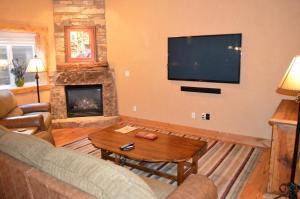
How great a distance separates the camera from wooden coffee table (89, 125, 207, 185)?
2.66 metres

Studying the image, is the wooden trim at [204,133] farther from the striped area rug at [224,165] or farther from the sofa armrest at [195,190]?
the sofa armrest at [195,190]

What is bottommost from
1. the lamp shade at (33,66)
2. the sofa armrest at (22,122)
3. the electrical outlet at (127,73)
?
the sofa armrest at (22,122)

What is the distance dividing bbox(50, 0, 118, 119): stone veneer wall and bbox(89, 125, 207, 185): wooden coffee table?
2.22m

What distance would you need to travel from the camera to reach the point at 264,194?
2699 millimetres

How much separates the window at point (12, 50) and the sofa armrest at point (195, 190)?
14.8 feet

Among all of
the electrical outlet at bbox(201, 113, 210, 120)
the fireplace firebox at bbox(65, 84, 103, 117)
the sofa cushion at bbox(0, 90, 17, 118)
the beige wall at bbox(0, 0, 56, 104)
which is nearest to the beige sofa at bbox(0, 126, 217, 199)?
the sofa cushion at bbox(0, 90, 17, 118)

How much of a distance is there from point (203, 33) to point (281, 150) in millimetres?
2452

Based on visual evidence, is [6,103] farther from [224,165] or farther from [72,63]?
[224,165]

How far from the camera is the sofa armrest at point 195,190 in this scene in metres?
1.50

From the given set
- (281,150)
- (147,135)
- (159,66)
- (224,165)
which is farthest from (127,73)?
(281,150)

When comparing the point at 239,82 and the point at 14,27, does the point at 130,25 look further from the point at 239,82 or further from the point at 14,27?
the point at 239,82

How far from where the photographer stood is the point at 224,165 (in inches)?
135

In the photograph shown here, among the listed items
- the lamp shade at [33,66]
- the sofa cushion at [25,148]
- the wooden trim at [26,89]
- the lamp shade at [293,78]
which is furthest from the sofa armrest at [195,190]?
the wooden trim at [26,89]

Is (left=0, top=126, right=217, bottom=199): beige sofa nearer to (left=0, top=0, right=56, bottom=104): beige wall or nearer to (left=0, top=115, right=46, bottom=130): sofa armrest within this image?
(left=0, top=115, right=46, bottom=130): sofa armrest
